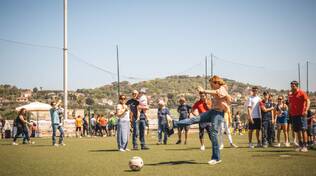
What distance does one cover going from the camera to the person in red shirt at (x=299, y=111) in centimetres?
1289

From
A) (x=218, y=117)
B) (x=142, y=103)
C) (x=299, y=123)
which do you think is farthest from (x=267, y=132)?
(x=218, y=117)

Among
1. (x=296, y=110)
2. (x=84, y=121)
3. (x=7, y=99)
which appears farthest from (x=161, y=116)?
(x=7, y=99)

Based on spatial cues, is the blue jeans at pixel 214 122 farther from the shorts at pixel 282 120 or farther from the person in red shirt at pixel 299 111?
the shorts at pixel 282 120

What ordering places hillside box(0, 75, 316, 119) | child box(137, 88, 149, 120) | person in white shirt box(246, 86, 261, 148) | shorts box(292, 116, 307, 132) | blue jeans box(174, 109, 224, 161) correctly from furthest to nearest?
hillside box(0, 75, 316, 119), child box(137, 88, 149, 120), person in white shirt box(246, 86, 261, 148), shorts box(292, 116, 307, 132), blue jeans box(174, 109, 224, 161)

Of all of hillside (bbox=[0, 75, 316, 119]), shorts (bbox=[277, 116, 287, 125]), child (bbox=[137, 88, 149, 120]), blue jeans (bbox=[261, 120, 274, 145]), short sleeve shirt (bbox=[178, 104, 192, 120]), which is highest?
hillside (bbox=[0, 75, 316, 119])

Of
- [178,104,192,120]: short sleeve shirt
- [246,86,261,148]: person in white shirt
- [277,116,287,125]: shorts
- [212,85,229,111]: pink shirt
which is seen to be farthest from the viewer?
[178,104,192,120]: short sleeve shirt

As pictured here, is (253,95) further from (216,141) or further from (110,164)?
(110,164)

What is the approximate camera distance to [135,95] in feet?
50.6

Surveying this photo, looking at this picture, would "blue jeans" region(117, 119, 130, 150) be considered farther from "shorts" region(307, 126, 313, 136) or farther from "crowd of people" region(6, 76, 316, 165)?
"shorts" region(307, 126, 313, 136)

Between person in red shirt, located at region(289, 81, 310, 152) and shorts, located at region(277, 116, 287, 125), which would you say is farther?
shorts, located at region(277, 116, 287, 125)

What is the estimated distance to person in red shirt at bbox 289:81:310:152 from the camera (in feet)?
42.3

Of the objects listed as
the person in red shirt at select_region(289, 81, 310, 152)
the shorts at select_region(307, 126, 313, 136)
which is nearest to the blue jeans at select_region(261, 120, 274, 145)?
the shorts at select_region(307, 126, 313, 136)

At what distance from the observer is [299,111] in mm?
12961

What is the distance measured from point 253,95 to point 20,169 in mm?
9168
